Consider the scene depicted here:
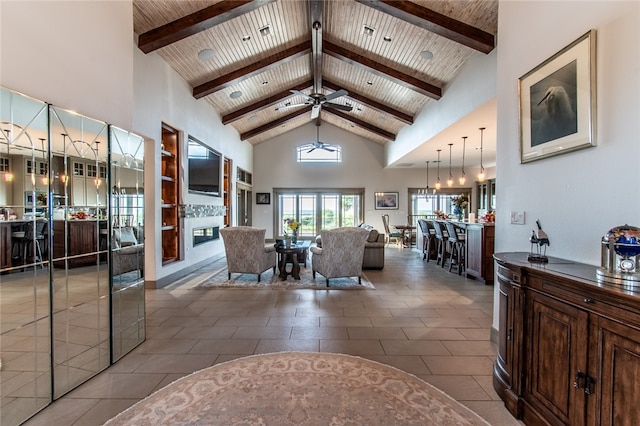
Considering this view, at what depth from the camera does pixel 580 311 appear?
4.82 feet

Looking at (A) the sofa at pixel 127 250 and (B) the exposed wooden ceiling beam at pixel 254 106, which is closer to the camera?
(A) the sofa at pixel 127 250

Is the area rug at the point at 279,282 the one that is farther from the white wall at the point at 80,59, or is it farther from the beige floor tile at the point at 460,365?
the white wall at the point at 80,59

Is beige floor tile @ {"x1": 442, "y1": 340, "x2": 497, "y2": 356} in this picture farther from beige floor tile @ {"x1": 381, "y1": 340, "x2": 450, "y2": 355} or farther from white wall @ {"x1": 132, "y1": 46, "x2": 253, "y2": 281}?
white wall @ {"x1": 132, "y1": 46, "x2": 253, "y2": 281}

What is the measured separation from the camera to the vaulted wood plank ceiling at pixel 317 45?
4.02 metres

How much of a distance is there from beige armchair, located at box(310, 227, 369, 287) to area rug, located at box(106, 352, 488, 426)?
91.8 inches

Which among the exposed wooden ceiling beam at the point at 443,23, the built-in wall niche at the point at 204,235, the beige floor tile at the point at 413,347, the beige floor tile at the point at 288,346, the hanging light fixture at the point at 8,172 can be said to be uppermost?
the exposed wooden ceiling beam at the point at 443,23

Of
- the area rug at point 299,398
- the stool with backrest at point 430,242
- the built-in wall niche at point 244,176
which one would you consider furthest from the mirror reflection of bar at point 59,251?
the built-in wall niche at point 244,176

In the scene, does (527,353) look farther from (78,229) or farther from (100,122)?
(100,122)

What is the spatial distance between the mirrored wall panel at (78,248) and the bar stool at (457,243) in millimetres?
5812

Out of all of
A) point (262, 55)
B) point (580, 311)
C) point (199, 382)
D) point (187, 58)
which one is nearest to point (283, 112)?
point (262, 55)

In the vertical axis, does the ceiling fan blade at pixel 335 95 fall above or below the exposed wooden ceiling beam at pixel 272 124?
below

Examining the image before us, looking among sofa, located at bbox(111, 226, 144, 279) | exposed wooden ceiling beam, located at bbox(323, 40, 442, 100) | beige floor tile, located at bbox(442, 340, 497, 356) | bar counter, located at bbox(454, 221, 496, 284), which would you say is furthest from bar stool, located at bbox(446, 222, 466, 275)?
sofa, located at bbox(111, 226, 144, 279)

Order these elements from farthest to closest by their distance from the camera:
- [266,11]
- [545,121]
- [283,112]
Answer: [283,112]
[266,11]
[545,121]

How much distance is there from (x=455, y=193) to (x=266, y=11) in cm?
954
